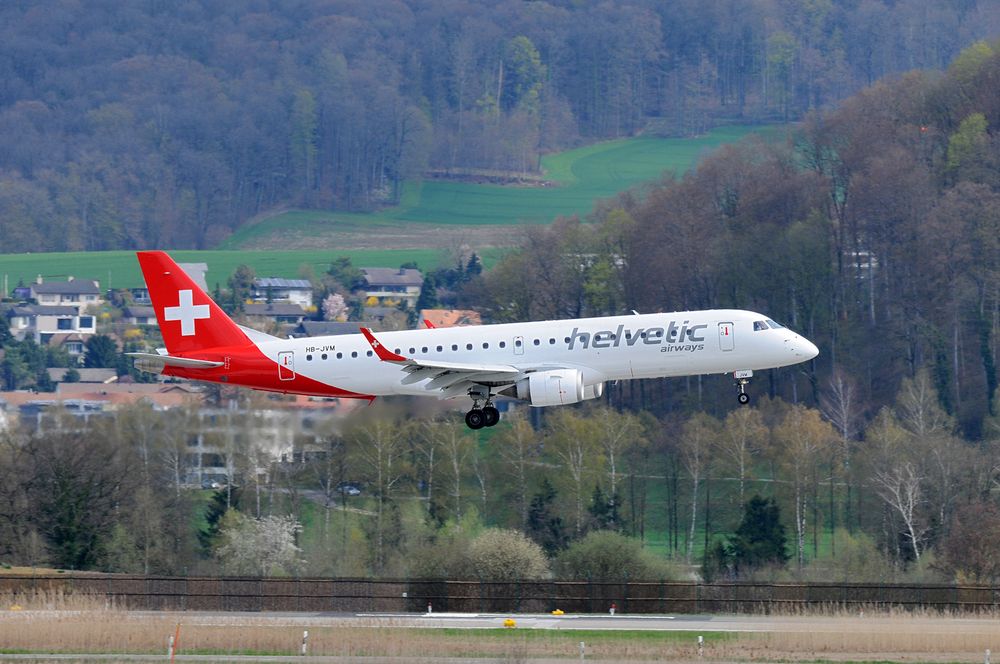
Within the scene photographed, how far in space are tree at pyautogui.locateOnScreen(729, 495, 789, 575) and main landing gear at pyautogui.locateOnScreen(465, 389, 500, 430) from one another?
31131 millimetres

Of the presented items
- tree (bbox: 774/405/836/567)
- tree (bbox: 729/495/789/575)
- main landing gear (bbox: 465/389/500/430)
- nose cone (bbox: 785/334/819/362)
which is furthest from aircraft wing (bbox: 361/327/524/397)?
tree (bbox: 774/405/836/567)

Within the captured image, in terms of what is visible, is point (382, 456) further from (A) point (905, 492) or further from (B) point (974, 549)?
(B) point (974, 549)

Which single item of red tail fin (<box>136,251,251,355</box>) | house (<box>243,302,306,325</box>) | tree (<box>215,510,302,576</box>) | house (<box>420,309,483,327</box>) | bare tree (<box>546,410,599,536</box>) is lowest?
tree (<box>215,510,302,576</box>)

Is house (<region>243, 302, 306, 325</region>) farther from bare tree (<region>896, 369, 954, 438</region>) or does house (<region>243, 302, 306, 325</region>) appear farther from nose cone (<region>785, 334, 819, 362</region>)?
nose cone (<region>785, 334, 819, 362</region>)

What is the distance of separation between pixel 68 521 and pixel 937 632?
47.3m

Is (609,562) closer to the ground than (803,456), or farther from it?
closer to the ground

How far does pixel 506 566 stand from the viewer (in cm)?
7725

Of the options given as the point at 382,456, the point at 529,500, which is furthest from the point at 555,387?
the point at 529,500

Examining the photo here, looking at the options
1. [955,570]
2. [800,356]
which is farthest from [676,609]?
[955,570]

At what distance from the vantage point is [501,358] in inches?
2426

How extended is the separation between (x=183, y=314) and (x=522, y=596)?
1626 cm

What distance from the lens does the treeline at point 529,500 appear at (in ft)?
278

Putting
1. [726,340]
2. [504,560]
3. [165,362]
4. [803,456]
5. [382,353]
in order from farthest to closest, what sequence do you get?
1. [803,456]
2. [504,560]
3. [165,362]
4. [726,340]
5. [382,353]

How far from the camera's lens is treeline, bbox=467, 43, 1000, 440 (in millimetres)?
129875
